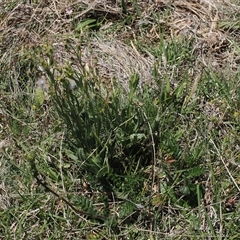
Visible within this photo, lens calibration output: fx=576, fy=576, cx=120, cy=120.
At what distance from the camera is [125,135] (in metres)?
2.37

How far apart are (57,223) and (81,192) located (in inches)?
6.5

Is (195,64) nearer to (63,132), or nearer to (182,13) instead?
(182,13)

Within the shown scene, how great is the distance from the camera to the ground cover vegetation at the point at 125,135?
2.25m

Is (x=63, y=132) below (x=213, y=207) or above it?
above

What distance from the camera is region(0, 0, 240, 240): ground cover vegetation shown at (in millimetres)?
2254

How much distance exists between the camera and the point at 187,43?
283cm

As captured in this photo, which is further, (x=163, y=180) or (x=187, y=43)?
(x=187, y=43)

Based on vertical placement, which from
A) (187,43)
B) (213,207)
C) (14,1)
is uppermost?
(14,1)

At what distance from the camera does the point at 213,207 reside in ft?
7.37

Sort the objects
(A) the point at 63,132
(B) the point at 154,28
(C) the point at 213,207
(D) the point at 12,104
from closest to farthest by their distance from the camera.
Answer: (C) the point at 213,207
(A) the point at 63,132
(D) the point at 12,104
(B) the point at 154,28

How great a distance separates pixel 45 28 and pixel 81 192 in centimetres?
102

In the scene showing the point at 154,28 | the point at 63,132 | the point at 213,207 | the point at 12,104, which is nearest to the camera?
the point at 213,207

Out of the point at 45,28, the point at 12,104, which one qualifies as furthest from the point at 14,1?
the point at 12,104

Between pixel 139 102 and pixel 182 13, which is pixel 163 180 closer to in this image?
pixel 139 102
